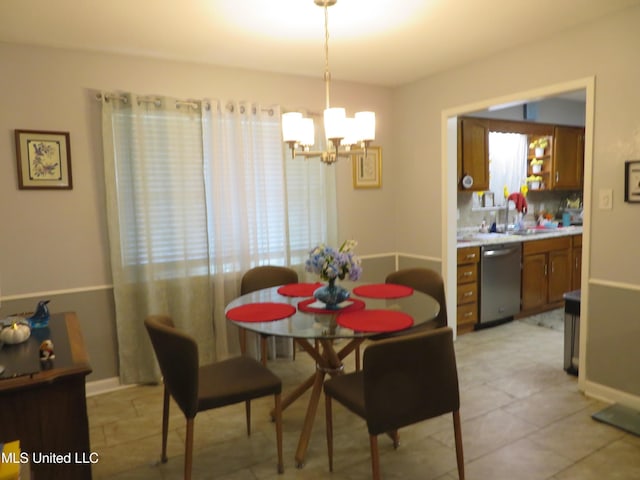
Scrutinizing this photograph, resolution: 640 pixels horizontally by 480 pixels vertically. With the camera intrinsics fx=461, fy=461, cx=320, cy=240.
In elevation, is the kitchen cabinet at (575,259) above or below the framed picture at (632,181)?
below

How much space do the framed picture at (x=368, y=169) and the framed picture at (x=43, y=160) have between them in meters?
2.30

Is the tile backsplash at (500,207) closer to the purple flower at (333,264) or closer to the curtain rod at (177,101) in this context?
the curtain rod at (177,101)

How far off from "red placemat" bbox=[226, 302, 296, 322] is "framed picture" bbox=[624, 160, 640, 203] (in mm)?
2078

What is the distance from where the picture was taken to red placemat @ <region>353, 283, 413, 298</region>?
2776 mm

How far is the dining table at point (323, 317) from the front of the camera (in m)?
2.17

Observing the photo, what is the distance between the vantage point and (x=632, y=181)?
2.70 m

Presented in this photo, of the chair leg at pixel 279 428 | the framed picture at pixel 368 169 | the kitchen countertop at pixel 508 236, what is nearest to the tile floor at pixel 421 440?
the chair leg at pixel 279 428

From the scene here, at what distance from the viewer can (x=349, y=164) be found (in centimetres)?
421

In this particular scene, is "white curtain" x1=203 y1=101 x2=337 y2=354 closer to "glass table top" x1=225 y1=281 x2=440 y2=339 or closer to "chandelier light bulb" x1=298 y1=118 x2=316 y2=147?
"glass table top" x1=225 y1=281 x2=440 y2=339

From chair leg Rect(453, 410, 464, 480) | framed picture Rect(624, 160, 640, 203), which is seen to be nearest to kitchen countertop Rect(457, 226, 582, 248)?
framed picture Rect(624, 160, 640, 203)

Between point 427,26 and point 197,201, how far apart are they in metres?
1.99

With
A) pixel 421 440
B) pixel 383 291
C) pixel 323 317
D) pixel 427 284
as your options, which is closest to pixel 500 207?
pixel 427 284

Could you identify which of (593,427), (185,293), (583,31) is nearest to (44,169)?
(185,293)

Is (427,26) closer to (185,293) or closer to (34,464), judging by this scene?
(185,293)
